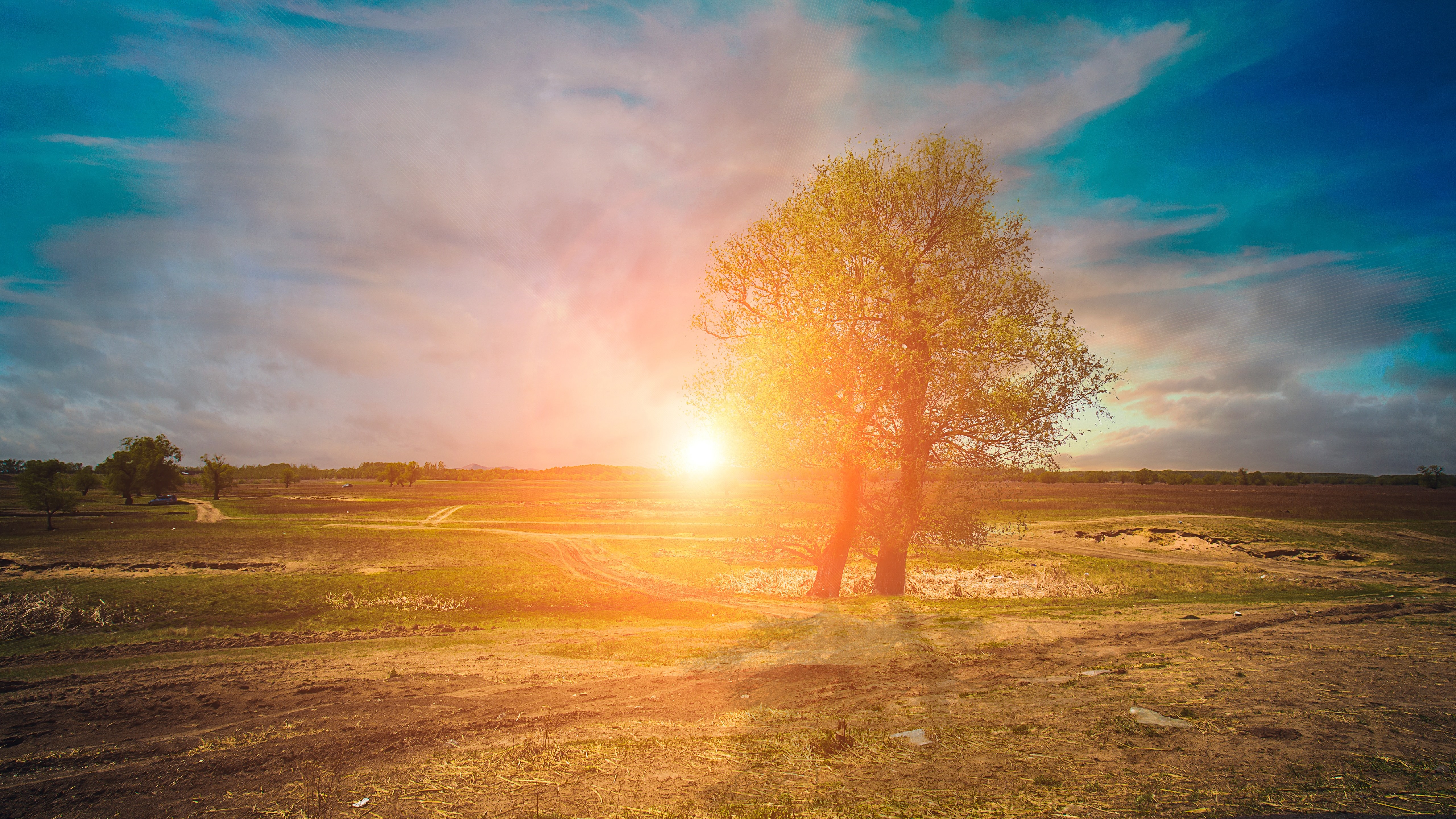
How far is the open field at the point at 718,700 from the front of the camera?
485cm

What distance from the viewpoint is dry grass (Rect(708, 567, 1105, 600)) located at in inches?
888

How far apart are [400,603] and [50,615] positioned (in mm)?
8305

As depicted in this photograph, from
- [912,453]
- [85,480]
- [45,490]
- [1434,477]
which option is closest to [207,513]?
[45,490]

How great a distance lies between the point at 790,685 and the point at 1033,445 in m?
10.2

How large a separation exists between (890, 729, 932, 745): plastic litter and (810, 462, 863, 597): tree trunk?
9.71 meters

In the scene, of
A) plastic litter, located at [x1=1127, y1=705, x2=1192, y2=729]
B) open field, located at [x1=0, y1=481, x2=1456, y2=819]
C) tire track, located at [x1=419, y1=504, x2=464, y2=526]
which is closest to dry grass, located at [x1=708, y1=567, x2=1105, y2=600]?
open field, located at [x1=0, y1=481, x2=1456, y2=819]

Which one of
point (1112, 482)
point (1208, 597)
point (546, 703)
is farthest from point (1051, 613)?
point (1112, 482)

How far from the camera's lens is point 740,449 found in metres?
15.8

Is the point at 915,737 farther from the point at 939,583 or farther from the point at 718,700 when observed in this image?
the point at 939,583

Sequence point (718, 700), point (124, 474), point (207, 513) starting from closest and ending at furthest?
point (718, 700)
point (207, 513)
point (124, 474)

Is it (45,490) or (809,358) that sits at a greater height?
(809,358)

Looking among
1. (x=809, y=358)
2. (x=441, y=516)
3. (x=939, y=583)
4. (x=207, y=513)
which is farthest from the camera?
(x=441, y=516)

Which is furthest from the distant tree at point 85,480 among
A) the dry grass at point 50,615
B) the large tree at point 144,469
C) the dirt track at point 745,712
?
the dirt track at point 745,712

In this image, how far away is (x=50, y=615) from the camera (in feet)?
48.3
